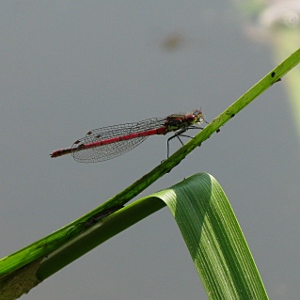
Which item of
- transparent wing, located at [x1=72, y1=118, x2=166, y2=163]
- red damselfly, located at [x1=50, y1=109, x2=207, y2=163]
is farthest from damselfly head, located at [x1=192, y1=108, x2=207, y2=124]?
transparent wing, located at [x1=72, y1=118, x2=166, y2=163]

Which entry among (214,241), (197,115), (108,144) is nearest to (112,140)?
(108,144)

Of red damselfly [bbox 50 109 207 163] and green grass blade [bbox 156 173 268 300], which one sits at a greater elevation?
red damselfly [bbox 50 109 207 163]

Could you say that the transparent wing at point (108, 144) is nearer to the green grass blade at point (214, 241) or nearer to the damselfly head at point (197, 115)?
the damselfly head at point (197, 115)

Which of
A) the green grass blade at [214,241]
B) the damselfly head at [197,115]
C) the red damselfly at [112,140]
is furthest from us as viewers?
the red damselfly at [112,140]

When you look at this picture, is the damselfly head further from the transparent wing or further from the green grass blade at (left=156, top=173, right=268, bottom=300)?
the green grass blade at (left=156, top=173, right=268, bottom=300)

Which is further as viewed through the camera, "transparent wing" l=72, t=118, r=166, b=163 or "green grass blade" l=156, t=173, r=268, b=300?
"transparent wing" l=72, t=118, r=166, b=163

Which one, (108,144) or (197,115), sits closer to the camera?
(197,115)

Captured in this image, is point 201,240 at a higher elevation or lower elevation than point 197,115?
lower

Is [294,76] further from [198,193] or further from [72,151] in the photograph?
[198,193]

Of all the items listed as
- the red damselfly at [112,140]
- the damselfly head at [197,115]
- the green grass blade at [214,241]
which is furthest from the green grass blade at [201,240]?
the red damselfly at [112,140]

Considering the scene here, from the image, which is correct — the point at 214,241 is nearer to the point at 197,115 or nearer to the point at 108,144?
the point at 197,115

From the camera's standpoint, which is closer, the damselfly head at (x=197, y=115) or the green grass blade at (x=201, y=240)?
the green grass blade at (x=201, y=240)

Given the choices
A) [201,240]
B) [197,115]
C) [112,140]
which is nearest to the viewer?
[201,240]
